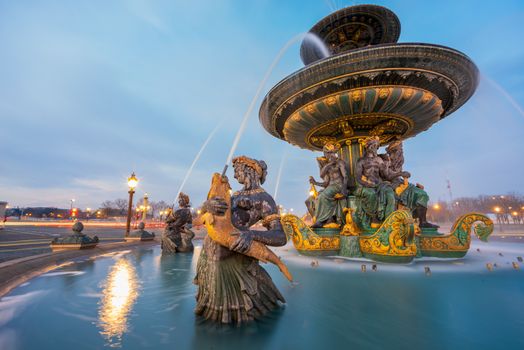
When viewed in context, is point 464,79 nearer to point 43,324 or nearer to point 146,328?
point 146,328

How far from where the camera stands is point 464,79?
5500mm

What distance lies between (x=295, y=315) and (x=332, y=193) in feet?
15.8

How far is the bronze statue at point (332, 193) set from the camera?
661 centimetres

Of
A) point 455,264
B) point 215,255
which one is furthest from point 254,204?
point 455,264

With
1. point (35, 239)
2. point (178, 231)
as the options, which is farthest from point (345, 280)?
point (35, 239)

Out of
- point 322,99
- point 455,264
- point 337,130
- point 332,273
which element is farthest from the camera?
point 337,130

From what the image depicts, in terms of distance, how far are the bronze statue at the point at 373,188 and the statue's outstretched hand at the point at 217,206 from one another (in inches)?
203

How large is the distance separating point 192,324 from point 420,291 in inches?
116

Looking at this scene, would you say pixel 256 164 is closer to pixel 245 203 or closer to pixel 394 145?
pixel 245 203

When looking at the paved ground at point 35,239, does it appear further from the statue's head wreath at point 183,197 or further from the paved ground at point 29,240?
the statue's head wreath at point 183,197

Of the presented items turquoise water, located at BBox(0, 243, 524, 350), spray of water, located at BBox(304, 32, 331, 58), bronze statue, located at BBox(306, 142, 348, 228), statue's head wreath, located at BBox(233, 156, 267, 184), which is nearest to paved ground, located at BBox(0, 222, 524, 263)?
turquoise water, located at BBox(0, 243, 524, 350)

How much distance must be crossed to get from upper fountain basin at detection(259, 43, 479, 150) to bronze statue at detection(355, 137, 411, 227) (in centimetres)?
100

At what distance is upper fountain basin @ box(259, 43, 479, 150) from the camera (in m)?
4.96

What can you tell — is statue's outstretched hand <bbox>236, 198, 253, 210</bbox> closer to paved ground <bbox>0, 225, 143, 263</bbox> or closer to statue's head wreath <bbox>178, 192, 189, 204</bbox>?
statue's head wreath <bbox>178, 192, 189, 204</bbox>
